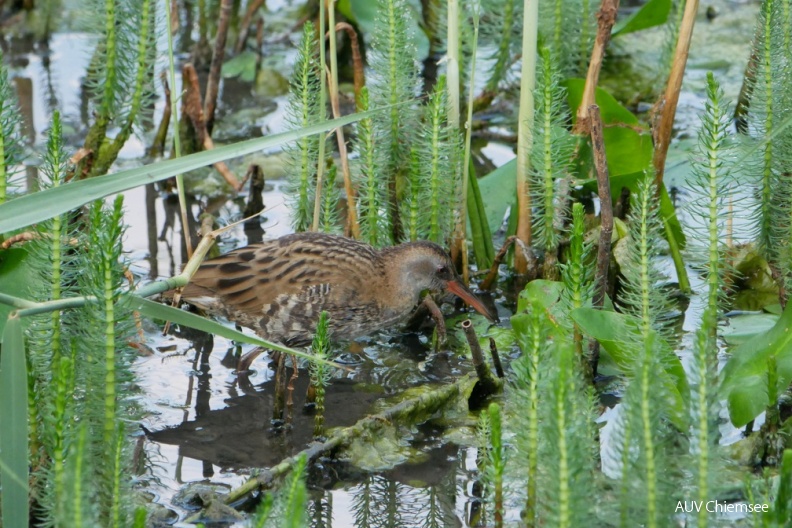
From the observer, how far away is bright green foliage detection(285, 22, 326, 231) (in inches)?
197

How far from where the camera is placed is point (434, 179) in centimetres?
496

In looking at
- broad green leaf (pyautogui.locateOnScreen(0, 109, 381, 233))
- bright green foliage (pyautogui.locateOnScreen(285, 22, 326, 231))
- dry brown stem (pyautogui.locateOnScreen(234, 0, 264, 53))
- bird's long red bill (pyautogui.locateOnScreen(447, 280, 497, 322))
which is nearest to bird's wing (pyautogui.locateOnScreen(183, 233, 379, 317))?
bright green foliage (pyautogui.locateOnScreen(285, 22, 326, 231))

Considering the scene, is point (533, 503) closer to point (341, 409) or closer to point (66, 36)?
point (341, 409)

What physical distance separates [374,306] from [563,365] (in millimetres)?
2298

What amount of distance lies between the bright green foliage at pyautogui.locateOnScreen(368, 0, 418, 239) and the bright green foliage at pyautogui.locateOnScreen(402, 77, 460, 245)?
3.7 inches

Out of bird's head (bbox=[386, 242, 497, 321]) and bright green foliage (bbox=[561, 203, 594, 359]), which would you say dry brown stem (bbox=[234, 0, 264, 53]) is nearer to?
bird's head (bbox=[386, 242, 497, 321])

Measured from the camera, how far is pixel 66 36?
869 centimetres

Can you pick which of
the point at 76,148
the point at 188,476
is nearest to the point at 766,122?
the point at 188,476

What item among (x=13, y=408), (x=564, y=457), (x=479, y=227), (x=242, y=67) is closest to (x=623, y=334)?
(x=564, y=457)

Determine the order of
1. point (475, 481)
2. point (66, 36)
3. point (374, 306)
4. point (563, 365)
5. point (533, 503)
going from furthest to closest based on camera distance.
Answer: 1. point (66, 36)
2. point (374, 306)
3. point (475, 481)
4. point (533, 503)
5. point (563, 365)

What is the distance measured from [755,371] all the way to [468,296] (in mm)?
1581

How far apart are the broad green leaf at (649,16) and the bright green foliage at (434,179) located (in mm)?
1946

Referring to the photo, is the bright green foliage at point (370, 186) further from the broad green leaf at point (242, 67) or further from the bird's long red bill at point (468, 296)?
the broad green leaf at point (242, 67)

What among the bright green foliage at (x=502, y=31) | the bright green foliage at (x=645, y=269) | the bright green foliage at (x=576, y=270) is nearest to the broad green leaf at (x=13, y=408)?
the bright green foliage at (x=576, y=270)
